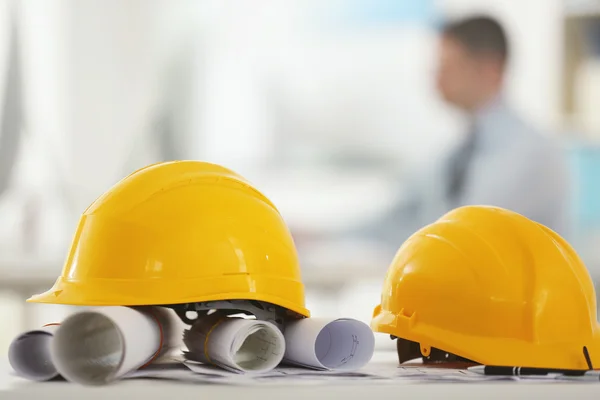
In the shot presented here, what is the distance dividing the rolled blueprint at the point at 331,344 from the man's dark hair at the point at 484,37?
273 centimetres

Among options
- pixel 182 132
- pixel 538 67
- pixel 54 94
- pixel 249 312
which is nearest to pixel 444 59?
pixel 538 67

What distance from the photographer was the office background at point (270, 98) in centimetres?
393

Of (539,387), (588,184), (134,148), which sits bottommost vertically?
(539,387)

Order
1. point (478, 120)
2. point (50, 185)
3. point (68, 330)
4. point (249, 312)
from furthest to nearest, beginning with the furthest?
point (50, 185), point (478, 120), point (249, 312), point (68, 330)

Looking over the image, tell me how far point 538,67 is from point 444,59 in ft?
1.91

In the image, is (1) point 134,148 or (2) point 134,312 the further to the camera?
(1) point 134,148

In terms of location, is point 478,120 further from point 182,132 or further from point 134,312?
point 134,312

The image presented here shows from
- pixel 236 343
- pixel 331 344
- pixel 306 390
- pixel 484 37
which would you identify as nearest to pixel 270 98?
pixel 484 37

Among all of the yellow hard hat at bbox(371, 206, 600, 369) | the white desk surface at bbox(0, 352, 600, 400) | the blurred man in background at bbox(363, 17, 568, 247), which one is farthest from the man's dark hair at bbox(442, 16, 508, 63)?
the white desk surface at bbox(0, 352, 600, 400)

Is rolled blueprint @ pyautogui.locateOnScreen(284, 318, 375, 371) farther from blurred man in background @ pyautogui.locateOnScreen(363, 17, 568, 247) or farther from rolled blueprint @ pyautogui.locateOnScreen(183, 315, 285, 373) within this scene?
blurred man in background @ pyautogui.locateOnScreen(363, 17, 568, 247)

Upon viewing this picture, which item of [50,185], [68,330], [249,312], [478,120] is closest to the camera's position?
[68,330]

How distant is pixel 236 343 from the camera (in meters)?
1.00

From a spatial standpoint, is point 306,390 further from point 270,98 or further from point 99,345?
point 270,98

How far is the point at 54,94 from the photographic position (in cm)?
397
